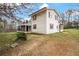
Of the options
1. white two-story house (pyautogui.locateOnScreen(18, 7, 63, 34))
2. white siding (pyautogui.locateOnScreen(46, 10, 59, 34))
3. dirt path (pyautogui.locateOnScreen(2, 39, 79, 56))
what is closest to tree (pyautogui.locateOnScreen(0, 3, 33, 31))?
white two-story house (pyautogui.locateOnScreen(18, 7, 63, 34))

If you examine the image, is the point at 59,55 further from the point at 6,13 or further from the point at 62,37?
the point at 6,13

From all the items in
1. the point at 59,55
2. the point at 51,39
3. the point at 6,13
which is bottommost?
the point at 59,55

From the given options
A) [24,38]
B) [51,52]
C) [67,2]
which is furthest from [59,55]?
[67,2]

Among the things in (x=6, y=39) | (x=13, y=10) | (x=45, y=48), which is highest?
(x=13, y=10)

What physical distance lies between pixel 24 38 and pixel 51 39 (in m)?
0.32

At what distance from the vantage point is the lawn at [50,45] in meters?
2.18

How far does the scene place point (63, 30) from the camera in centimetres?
224

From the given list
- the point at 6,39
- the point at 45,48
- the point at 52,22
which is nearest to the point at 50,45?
the point at 45,48

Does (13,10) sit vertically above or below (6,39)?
above

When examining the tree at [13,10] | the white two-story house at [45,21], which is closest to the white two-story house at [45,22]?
the white two-story house at [45,21]

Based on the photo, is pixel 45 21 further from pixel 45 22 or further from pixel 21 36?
pixel 21 36

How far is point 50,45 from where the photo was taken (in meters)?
2.21

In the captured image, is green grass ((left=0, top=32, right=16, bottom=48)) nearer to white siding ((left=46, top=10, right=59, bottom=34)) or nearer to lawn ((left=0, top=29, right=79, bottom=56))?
lawn ((left=0, top=29, right=79, bottom=56))

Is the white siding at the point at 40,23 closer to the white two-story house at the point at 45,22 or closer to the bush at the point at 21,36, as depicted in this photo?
the white two-story house at the point at 45,22
